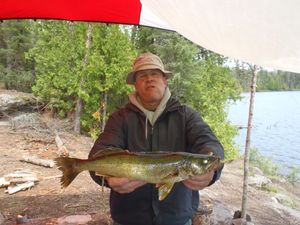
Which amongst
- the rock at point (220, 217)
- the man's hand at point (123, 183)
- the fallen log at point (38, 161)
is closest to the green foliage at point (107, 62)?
the fallen log at point (38, 161)

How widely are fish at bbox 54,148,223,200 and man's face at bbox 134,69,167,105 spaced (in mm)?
654

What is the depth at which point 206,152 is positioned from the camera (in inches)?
90.7

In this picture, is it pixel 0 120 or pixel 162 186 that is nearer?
pixel 162 186

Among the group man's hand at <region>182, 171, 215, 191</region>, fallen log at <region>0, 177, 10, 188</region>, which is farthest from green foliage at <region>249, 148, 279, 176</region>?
man's hand at <region>182, 171, 215, 191</region>

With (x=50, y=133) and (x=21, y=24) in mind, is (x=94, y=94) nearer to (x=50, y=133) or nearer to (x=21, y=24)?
(x=50, y=133)

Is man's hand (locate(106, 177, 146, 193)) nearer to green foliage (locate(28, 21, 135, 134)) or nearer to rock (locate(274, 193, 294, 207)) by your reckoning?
rock (locate(274, 193, 294, 207))

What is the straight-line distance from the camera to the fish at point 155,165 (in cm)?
197

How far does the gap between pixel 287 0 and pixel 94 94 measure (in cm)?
1038

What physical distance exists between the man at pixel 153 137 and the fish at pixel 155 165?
360 mm

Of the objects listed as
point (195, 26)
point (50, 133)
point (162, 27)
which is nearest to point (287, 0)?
point (195, 26)

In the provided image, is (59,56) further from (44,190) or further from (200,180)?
(200,180)

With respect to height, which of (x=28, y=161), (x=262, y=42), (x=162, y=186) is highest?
(x=262, y=42)

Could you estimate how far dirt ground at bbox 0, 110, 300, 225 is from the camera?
595 centimetres

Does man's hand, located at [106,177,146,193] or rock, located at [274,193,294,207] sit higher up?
man's hand, located at [106,177,146,193]
